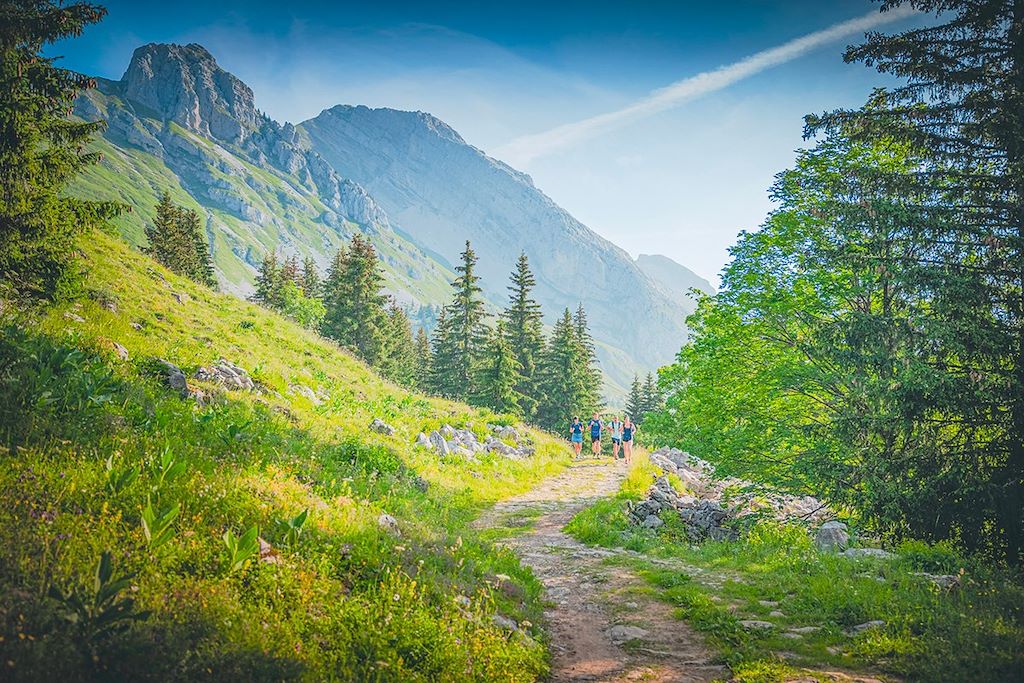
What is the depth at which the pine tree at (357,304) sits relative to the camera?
4653cm

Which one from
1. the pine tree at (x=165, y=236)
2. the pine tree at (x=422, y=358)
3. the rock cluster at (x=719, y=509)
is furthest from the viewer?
the pine tree at (x=422, y=358)

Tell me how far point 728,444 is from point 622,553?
12.6 feet

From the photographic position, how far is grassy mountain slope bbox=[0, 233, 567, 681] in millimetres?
3178

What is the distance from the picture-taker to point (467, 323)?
42.2 meters

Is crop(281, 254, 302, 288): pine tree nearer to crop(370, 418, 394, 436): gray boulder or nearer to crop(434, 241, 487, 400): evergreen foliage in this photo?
crop(434, 241, 487, 400): evergreen foliage

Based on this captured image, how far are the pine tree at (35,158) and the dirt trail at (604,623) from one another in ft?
39.4

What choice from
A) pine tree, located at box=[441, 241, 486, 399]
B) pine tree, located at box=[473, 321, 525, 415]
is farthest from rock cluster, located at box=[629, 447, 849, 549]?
pine tree, located at box=[441, 241, 486, 399]

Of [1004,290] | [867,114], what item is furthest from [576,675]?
[867,114]

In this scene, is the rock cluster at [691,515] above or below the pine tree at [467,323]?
below

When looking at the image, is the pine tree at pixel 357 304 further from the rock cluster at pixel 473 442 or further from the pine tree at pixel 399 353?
the rock cluster at pixel 473 442

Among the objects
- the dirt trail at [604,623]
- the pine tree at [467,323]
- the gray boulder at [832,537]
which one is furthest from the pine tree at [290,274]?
the gray boulder at [832,537]

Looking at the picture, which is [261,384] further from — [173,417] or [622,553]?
[622,553]

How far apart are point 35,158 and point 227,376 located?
736cm

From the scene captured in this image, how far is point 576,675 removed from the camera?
476 centimetres
